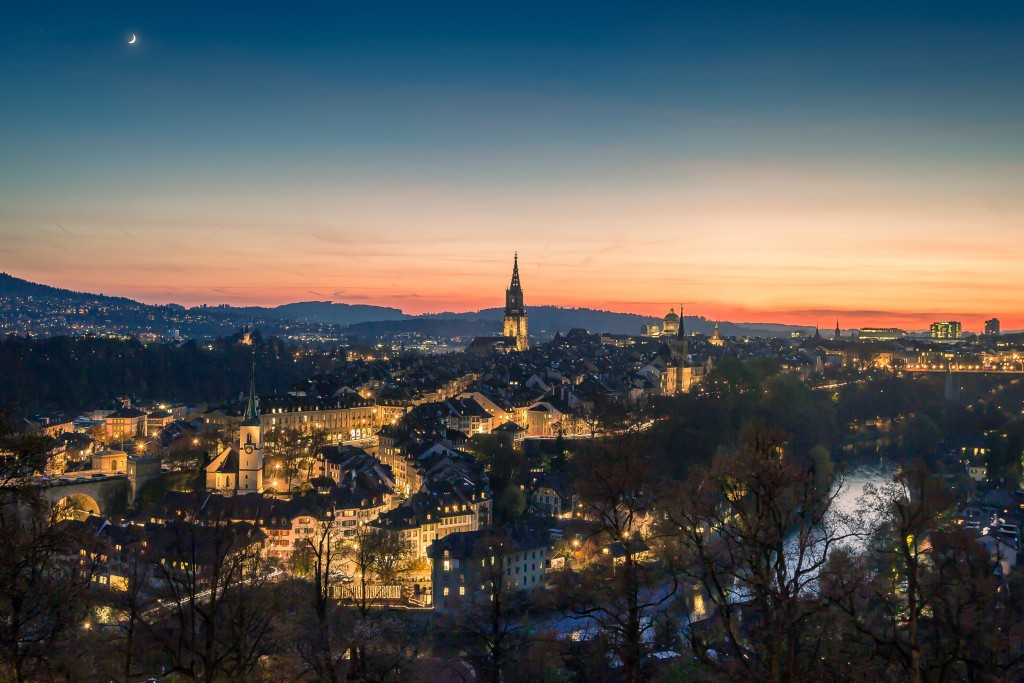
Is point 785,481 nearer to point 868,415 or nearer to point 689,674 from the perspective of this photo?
point 689,674

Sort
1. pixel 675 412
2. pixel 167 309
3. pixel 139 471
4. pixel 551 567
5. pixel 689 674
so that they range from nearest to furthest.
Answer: pixel 689 674, pixel 551 567, pixel 139 471, pixel 675 412, pixel 167 309

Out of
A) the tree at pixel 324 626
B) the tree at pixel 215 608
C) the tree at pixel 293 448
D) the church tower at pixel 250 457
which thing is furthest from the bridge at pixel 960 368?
the tree at pixel 215 608

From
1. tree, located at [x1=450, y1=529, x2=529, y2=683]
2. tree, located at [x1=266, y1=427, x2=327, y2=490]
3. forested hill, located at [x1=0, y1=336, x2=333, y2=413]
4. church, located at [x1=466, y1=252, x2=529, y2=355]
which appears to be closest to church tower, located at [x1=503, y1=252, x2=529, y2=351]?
church, located at [x1=466, y1=252, x2=529, y2=355]

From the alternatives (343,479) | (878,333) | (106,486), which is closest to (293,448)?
(343,479)

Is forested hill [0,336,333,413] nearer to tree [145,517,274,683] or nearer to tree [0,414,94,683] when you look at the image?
tree [145,517,274,683]

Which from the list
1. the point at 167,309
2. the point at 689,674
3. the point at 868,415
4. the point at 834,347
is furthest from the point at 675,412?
the point at 167,309

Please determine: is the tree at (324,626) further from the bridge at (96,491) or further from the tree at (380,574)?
the bridge at (96,491)
